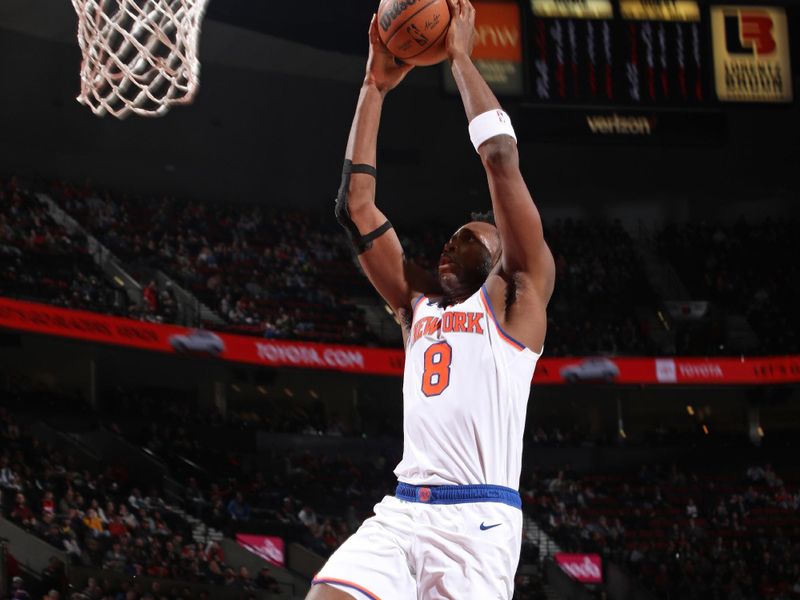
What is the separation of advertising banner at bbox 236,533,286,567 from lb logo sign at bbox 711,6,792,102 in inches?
348

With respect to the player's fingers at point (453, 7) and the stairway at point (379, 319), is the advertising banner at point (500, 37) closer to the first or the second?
the player's fingers at point (453, 7)

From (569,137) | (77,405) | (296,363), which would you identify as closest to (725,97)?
(569,137)

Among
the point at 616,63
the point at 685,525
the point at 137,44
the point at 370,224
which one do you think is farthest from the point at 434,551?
the point at 685,525

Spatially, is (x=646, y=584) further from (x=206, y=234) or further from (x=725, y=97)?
(x=206, y=234)

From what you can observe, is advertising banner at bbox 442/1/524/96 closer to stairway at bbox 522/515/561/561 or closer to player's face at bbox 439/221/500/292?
stairway at bbox 522/515/561/561

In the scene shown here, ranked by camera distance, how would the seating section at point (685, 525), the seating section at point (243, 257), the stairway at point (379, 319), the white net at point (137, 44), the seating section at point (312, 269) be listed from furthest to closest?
the stairway at point (379, 319), the seating section at point (243, 257), the seating section at point (312, 269), the seating section at point (685, 525), the white net at point (137, 44)

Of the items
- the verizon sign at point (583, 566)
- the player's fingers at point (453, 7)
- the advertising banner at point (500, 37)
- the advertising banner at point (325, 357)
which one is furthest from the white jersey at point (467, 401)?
the verizon sign at point (583, 566)

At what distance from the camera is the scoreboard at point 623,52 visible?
12.4 metres

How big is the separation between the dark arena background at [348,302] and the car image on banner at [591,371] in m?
0.04

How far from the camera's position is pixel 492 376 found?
341 cm

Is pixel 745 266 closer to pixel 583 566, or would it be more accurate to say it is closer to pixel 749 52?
pixel 583 566

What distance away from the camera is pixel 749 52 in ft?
41.8

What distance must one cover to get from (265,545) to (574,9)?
878 cm

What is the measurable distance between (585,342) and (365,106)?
18.5 meters
